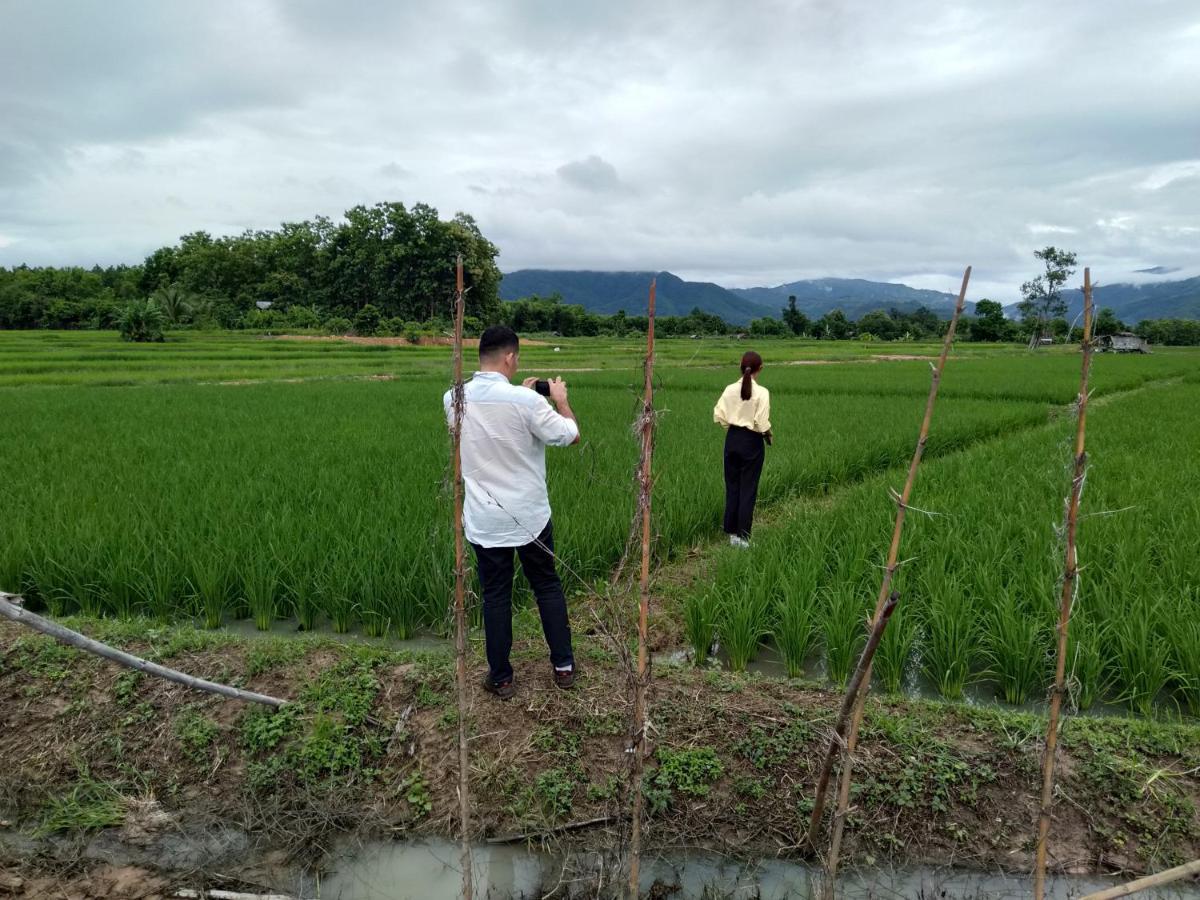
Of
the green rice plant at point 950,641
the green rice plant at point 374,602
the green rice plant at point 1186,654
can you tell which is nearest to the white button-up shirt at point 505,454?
the green rice plant at point 374,602

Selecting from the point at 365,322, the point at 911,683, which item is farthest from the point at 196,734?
the point at 365,322

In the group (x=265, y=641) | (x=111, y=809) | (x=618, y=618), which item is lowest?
(x=111, y=809)

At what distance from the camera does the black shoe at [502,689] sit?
2811 mm

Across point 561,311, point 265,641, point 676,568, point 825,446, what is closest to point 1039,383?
point 825,446

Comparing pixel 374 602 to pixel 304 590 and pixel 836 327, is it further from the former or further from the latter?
pixel 836 327

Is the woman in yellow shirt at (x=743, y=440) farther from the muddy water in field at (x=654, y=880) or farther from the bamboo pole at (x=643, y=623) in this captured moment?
the bamboo pole at (x=643, y=623)

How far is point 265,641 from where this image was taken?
10.7ft

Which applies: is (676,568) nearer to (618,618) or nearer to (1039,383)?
(618,618)

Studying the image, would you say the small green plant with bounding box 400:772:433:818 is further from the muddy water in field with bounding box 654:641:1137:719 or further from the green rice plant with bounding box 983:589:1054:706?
the green rice plant with bounding box 983:589:1054:706

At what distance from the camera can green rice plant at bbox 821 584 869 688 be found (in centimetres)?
313

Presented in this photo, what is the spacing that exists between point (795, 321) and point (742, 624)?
202ft

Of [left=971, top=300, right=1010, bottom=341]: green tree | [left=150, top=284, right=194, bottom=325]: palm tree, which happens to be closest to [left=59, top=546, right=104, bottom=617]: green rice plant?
[left=150, top=284, right=194, bottom=325]: palm tree

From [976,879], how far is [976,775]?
0.33 metres

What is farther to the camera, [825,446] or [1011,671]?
[825,446]
